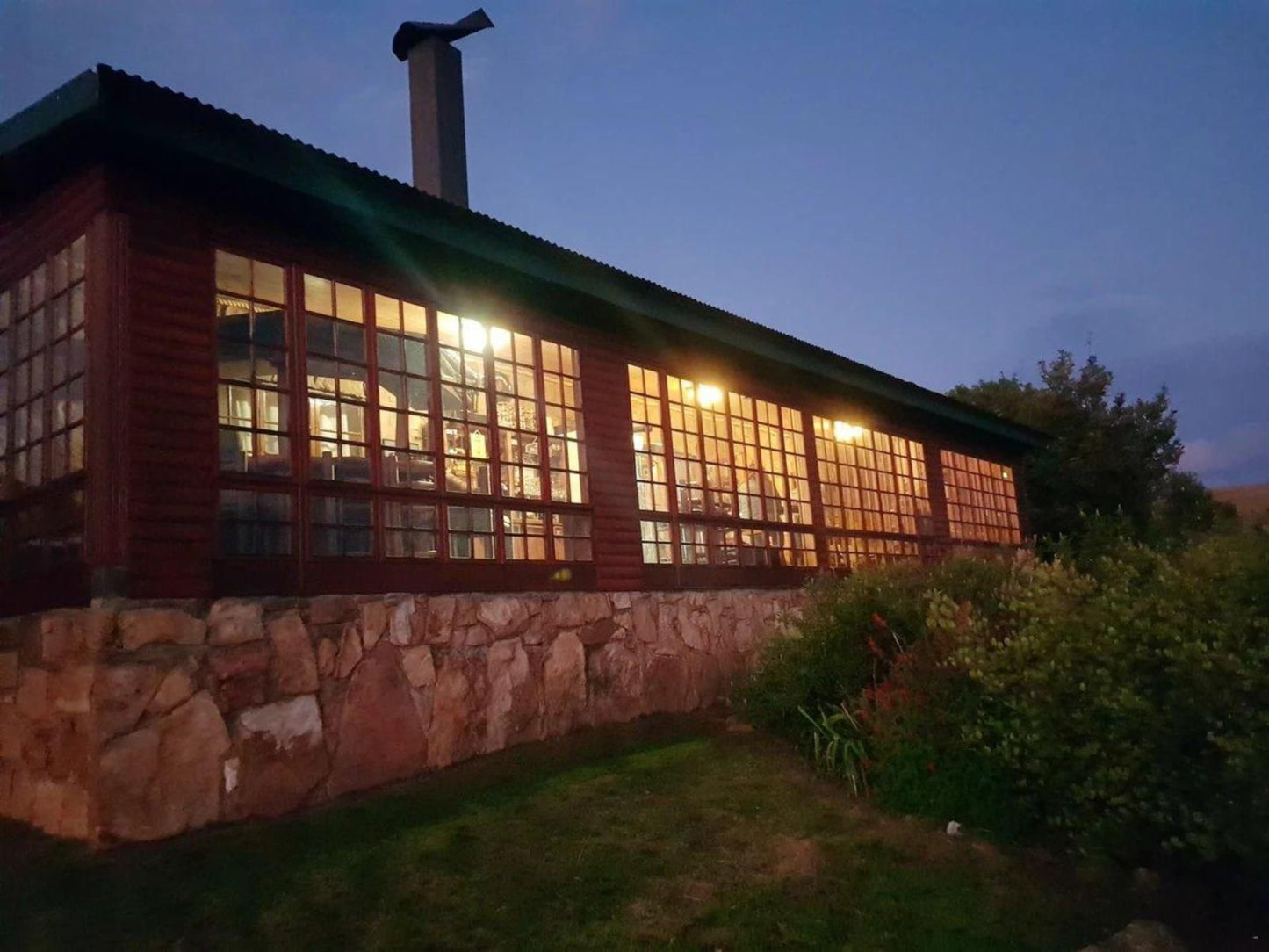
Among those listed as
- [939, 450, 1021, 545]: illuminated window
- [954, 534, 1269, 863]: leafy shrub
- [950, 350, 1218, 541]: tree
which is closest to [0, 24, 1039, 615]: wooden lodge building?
[954, 534, 1269, 863]: leafy shrub

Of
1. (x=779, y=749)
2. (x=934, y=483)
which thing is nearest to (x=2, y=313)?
(x=779, y=749)

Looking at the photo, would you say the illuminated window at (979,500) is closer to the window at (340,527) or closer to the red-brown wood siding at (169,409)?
the window at (340,527)

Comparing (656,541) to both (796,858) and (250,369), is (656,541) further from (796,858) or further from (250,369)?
(796,858)

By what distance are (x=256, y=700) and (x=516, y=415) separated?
379cm

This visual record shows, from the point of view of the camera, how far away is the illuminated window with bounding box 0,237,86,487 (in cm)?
724

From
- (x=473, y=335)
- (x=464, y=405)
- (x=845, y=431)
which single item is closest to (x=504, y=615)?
(x=464, y=405)

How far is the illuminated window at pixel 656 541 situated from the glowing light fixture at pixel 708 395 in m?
1.84

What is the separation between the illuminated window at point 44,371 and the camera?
724 cm

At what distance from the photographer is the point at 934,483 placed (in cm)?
1786

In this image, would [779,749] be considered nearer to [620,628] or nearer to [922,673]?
[922,673]

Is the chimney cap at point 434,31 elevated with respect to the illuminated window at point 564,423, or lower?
elevated

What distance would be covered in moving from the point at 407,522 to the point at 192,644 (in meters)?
2.18

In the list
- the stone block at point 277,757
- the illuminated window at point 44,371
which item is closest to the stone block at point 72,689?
the stone block at point 277,757

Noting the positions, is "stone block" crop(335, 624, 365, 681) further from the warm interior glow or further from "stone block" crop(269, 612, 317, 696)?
the warm interior glow
